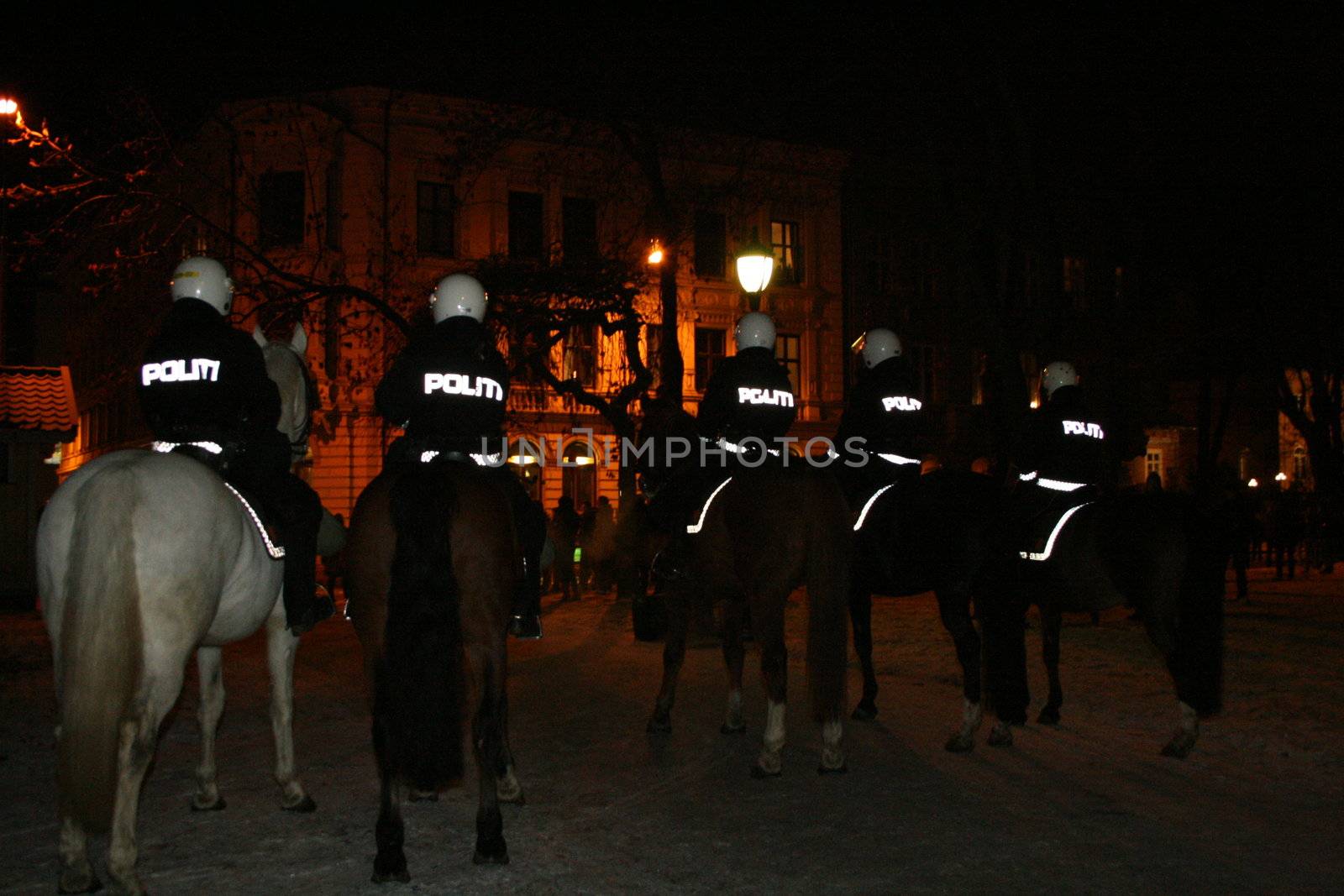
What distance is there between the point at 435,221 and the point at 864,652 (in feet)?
98.9

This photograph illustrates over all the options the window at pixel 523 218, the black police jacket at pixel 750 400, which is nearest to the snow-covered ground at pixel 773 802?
the black police jacket at pixel 750 400

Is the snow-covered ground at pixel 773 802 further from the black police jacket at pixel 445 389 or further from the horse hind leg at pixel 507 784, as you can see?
the black police jacket at pixel 445 389

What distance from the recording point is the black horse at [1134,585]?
8.48 m

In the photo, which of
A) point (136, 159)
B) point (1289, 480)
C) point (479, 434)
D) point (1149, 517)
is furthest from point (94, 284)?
point (1289, 480)

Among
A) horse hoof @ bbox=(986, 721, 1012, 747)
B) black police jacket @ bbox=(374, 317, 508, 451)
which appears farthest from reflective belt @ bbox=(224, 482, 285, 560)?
horse hoof @ bbox=(986, 721, 1012, 747)

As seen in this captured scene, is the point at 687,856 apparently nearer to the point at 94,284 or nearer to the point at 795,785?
the point at 795,785

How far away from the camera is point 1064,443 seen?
31.2 ft

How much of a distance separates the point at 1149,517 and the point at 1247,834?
282cm

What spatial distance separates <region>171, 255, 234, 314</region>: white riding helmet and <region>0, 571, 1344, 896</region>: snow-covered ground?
2.19m

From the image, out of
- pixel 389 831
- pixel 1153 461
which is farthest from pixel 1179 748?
pixel 1153 461

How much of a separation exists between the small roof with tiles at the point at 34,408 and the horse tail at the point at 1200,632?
1884 centimetres

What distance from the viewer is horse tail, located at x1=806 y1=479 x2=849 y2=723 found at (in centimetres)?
792

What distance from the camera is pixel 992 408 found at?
20281 millimetres

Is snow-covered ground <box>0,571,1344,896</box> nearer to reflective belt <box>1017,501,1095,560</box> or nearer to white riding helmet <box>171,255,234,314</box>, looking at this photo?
reflective belt <box>1017,501,1095,560</box>
